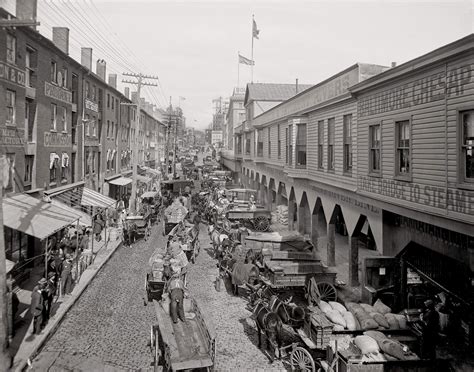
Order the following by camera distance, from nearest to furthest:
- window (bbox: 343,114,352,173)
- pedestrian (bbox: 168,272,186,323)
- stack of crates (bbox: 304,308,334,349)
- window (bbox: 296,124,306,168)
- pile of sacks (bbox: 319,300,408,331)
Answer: stack of crates (bbox: 304,308,334,349), pile of sacks (bbox: 319,300,408,331), pedestrian (bbox: 168,272,186,323), window (bbox: 343,114,352,173), window (bbox: 296,124,306,168)

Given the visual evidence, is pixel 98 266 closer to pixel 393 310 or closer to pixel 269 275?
pixel 269 275

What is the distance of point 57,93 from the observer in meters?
24.6

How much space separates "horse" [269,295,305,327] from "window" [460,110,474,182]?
5.65 m

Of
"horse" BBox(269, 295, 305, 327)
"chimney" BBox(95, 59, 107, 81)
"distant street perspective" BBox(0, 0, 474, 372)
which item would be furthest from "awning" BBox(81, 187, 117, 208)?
"chimney" BBox(95, 59, 107, 81)

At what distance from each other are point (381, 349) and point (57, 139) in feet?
72.7

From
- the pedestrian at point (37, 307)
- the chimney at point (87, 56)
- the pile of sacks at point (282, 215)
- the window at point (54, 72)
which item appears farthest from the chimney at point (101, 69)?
the pedestrian at point (37, 307)

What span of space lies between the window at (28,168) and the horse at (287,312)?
49.4 feet

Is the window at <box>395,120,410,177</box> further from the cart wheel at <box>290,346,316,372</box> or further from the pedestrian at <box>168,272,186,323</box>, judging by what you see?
the pedestrian at <box>168,272,186,323</box>

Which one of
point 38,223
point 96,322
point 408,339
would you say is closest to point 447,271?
point 408,339

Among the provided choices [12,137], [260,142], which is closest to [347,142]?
[12,137]

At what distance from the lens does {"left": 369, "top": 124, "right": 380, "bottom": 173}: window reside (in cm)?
1466

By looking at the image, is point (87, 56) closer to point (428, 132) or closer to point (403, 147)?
point (403, 147)

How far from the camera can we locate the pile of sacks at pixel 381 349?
29.4 feet

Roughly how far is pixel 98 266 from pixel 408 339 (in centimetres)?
1487
